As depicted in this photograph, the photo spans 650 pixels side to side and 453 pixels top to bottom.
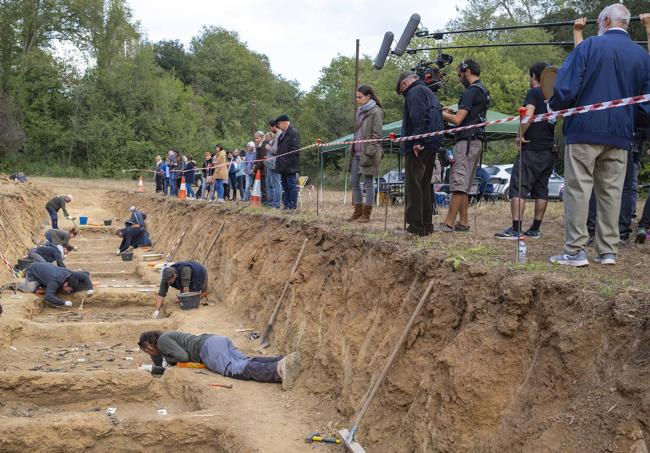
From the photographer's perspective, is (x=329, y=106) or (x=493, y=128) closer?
(x=493, y=128)

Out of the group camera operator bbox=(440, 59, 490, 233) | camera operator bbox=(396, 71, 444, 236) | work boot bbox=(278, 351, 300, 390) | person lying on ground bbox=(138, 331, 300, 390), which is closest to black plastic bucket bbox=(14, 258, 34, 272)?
person lying on ground bbox=(138, 331, 300, 390)

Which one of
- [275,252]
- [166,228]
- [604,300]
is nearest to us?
[604,300]

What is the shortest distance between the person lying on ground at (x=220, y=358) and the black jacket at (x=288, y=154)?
4.02 m

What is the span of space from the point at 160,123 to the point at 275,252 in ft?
109

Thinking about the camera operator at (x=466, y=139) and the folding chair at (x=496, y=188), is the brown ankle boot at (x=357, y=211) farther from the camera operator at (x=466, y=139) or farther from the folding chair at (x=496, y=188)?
the folding chair at (x=496, y=188)

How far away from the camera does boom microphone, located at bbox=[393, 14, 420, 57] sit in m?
9.09

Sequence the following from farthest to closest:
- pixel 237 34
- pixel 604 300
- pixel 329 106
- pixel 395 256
Result: pixel 237 34 → pixel 329 106 → pixel 395 256 → pixel 604 300

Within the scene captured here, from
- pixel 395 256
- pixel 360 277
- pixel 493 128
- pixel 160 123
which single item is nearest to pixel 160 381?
pixel 360 277

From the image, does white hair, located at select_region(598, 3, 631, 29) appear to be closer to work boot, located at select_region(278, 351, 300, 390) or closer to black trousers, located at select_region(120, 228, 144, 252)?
work boot, located at select_region(278, 351, 300, 390)

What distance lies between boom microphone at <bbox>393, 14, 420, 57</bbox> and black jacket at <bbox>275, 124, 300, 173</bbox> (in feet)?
9.65

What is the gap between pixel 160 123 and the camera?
40.8m

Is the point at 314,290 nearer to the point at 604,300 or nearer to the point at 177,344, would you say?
the point at 177,344

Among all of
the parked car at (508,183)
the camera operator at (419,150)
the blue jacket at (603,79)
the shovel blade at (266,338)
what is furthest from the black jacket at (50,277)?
the parked car at (508,183)

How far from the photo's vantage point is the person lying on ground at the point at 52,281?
11.9 meters
